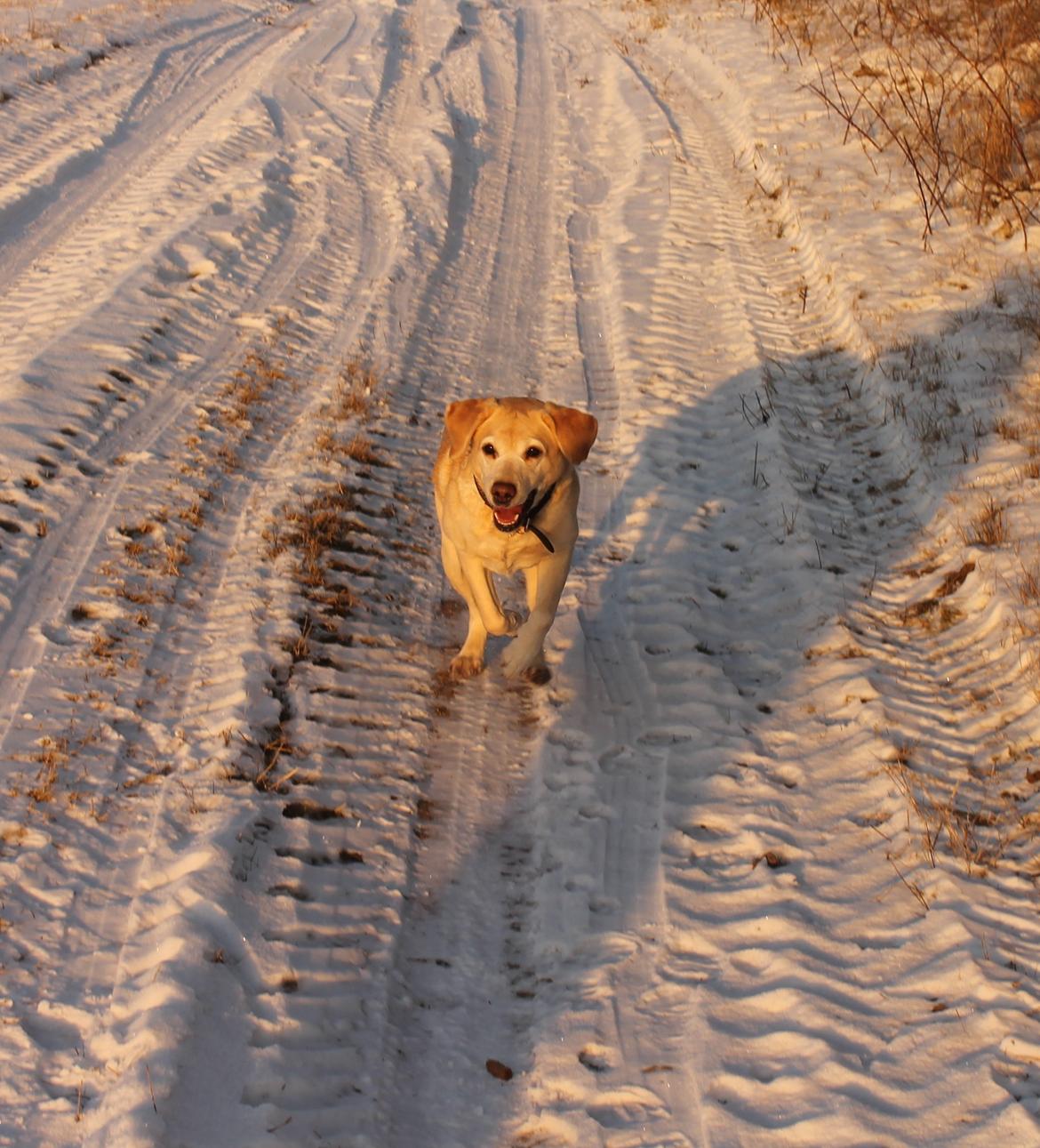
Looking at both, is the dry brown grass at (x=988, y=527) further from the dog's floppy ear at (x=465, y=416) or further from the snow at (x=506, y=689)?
the dog's floppy ear at (x=465, y=416)

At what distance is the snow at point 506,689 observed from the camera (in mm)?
3377

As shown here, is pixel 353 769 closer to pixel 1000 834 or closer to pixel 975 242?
pixel 1000 834

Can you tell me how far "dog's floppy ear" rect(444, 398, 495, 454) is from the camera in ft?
16.6

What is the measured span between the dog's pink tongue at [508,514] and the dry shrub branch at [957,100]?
186 inches

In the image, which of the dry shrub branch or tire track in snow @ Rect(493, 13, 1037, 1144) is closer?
tire track in snow @ Rect(493, 13, 1037, 1144)

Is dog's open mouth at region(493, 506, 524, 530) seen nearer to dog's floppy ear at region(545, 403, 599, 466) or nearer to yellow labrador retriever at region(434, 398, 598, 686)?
yellow labrador retriever at region(434, 398, 598, 686)

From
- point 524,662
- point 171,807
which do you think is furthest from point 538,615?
point 171,807

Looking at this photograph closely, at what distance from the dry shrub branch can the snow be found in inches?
18.6

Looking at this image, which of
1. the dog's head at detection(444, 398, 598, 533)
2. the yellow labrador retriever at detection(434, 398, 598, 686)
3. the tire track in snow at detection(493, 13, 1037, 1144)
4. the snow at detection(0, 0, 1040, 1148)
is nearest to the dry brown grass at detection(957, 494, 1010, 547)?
the snow at detection(0, 0, 1040, 1148)

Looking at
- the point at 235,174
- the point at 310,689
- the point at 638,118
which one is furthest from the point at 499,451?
the point at 638,118

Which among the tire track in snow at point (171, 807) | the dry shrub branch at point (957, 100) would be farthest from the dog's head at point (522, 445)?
the dry shrub branch at point (957, 100)

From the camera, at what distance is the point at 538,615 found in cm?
522

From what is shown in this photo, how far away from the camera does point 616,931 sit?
3.99m

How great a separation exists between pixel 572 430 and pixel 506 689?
49.9 inches
